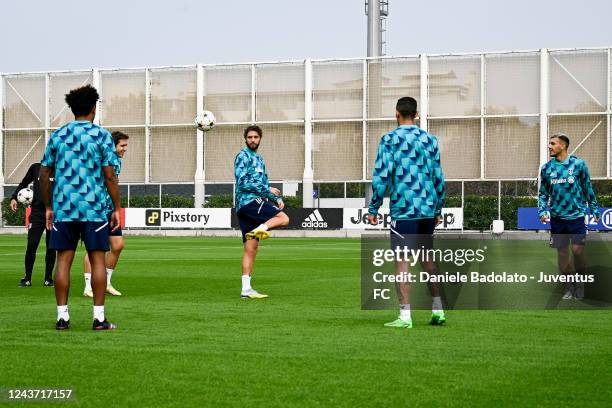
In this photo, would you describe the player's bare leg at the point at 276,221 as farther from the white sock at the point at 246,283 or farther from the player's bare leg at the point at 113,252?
the player's bare leg at the point at 113,252

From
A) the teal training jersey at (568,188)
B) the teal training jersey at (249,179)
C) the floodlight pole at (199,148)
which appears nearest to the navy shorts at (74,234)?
the teal training jersey at (249,179)

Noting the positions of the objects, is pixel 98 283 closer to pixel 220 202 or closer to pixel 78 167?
pixel 78 167

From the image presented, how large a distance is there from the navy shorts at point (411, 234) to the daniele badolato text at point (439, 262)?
0.17 ft

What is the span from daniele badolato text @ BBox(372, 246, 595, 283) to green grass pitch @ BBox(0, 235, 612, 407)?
41 centimetres

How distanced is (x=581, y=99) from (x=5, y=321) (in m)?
49.3

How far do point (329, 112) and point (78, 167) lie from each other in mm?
50514

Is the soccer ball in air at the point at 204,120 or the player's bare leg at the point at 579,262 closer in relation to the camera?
the player's bare leg at the point at 579,262

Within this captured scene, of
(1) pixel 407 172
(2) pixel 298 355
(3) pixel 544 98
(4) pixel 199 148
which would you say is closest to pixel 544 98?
(3) pixel 544 98

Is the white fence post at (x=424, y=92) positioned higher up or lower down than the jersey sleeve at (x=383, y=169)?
higher up

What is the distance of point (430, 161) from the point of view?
9.90m

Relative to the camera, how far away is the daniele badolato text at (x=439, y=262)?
981cm

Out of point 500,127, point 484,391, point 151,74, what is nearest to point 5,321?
point 484,391

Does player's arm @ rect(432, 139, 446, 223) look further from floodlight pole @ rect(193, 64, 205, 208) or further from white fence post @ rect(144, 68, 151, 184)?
white fence post @ rect(144, 68, 151, 184)

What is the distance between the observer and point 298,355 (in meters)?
7.90
